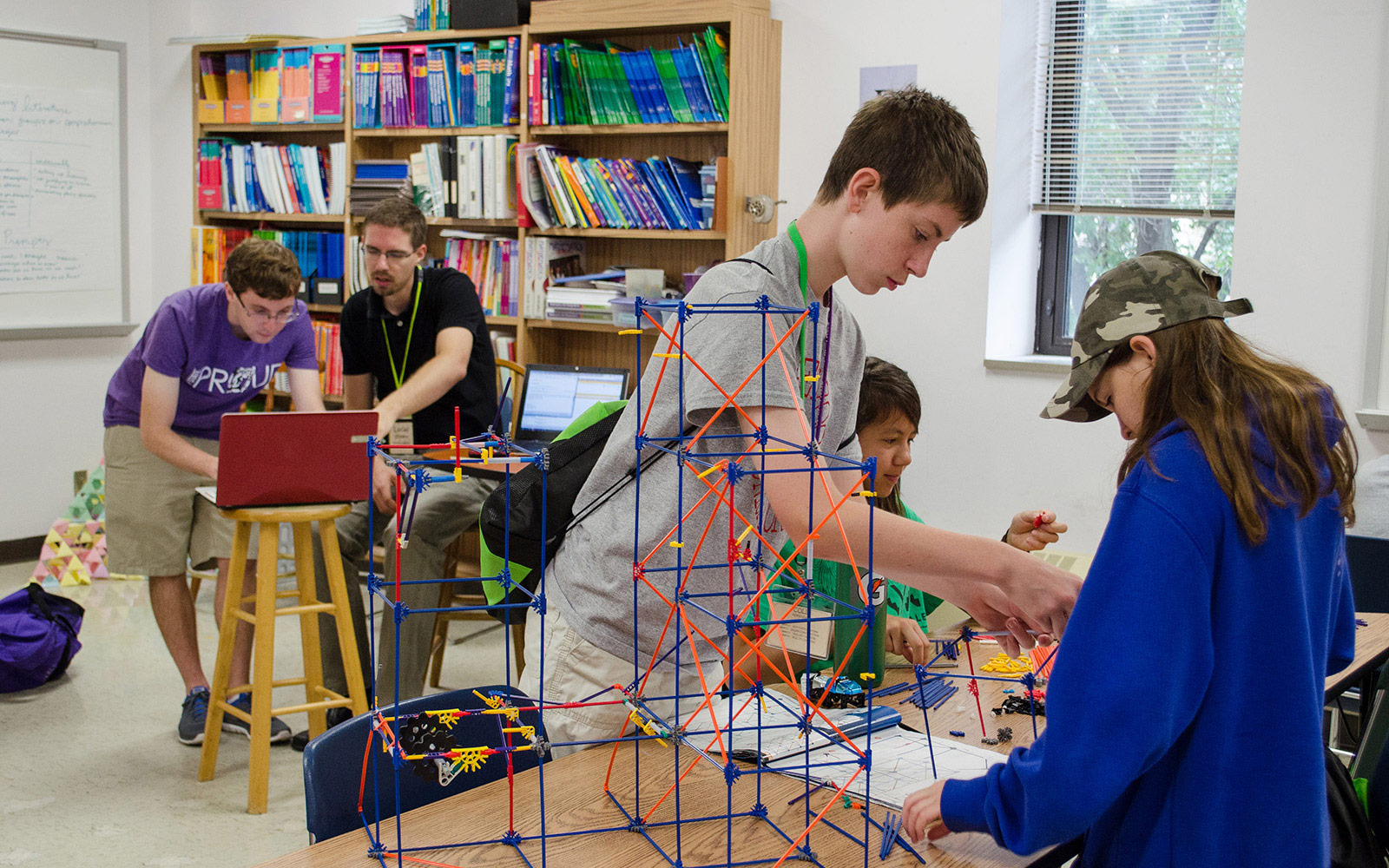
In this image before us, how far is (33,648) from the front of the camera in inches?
150

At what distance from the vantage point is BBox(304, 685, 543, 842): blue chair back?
1.45m

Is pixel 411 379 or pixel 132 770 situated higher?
pixel 411 379

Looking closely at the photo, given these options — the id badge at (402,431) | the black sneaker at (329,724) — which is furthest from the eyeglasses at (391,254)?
the black sneaker at (329,724)

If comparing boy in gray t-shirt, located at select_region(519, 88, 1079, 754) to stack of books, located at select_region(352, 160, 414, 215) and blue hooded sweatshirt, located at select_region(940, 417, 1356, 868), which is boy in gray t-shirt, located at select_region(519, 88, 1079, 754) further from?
stack of books, located at select_region(352, 160, 414, 215)

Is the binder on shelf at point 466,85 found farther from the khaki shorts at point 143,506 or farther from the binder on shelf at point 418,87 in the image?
the khaki shorts at point 143,506

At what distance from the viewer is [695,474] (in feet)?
4.23

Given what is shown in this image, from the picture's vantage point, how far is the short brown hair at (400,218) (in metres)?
3.57

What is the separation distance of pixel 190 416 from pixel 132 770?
103cm

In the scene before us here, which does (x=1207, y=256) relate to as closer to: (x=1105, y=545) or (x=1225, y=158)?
(x=1225, y=158)

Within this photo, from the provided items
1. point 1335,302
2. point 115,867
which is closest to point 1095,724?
point 115,867

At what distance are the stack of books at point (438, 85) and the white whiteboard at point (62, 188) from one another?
4.93ft

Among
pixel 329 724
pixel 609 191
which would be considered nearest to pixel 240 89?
pixel 609 191

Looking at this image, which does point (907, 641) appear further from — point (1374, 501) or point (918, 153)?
point (1374, 501)

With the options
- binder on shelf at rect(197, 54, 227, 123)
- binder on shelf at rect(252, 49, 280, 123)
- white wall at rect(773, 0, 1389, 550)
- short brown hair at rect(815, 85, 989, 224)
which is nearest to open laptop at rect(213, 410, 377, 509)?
short brown hair at rect(815, 85, 989, 224)
